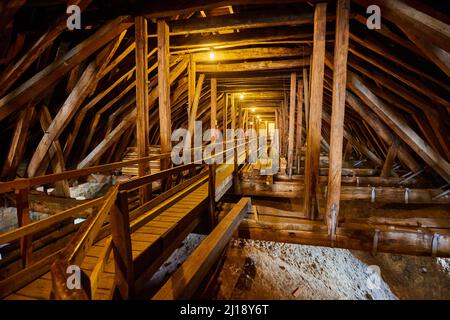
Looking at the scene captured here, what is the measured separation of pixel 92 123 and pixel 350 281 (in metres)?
7.63

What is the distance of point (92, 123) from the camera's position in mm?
6414

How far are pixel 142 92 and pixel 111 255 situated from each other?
3.21 m

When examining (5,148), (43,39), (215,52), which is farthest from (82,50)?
(215,52)

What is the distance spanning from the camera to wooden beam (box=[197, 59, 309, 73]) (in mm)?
7078

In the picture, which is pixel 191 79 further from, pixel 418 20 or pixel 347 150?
pixel 347 150

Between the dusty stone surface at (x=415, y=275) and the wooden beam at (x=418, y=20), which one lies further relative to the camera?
the dusty stone surface at (x=415, y=275)

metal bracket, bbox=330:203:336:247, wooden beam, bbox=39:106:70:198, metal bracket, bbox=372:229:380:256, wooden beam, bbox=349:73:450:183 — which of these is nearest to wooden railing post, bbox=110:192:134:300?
metal bracket, bbox=330:203:336:247

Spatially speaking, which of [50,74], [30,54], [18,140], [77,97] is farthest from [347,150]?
[18,140]

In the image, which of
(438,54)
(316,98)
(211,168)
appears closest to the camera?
(438,54)

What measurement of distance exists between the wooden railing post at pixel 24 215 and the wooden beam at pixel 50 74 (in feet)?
8.55

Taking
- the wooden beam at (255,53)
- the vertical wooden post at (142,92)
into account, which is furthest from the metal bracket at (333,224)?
the wooden beam at (255,53)

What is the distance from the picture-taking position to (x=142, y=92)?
4641mm

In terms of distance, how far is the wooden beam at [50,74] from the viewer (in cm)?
405

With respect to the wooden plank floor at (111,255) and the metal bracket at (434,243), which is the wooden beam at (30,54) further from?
the metal bracket at (434,243)
